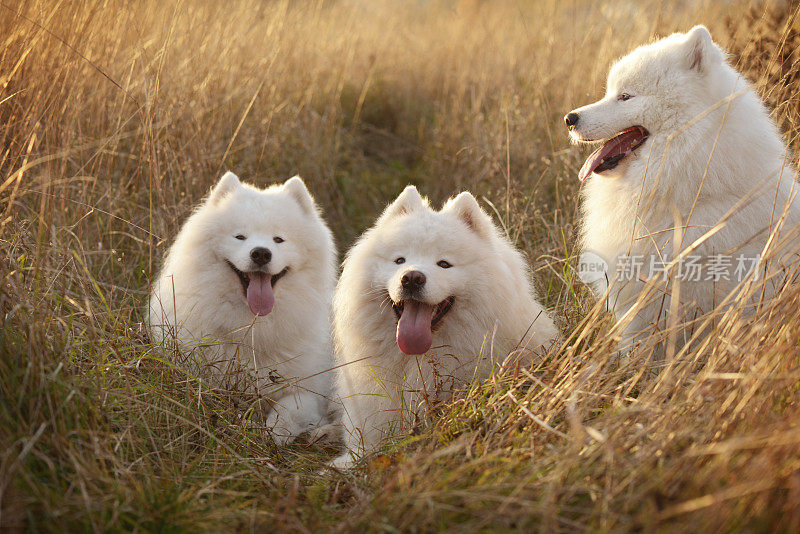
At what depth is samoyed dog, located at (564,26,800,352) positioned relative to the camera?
2.91 m

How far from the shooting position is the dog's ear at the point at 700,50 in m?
2.89

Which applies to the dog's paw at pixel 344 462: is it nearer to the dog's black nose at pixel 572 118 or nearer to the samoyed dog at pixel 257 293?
the samoyed dog at pixel 257 293

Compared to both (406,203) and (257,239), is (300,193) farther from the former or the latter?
(406,203)

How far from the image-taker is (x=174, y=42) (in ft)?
15.7

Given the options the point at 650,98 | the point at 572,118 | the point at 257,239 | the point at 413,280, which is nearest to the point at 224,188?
Answer: the point at 257,239

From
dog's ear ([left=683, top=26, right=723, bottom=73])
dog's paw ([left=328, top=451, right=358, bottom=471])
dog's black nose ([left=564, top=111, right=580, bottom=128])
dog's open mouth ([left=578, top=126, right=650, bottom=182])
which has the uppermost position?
dog's ear ([left=683, top=26, right=723, bottom=73])

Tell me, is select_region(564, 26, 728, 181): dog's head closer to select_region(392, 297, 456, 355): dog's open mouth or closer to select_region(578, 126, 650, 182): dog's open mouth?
select_region(578, 126, 650, 182): dog's open mouth

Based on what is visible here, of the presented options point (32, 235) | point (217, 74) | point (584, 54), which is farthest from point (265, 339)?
point (584, 54)

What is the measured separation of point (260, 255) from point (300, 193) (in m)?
0.59

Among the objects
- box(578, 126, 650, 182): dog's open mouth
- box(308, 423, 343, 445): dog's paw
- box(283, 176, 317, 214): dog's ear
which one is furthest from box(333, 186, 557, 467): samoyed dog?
box(283, 176, 317, 214): dog's ear

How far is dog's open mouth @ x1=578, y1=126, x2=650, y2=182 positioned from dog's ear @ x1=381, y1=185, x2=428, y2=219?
0.79 meters

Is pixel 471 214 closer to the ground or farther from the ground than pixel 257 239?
farther from the ground

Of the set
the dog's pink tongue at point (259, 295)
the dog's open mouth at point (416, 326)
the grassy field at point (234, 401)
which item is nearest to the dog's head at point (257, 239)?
the dog's pink tongue at point (259, 295)

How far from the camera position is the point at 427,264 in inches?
117
